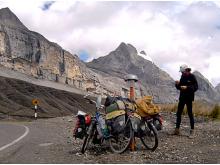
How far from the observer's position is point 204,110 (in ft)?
71.5

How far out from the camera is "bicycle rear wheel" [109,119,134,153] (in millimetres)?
9977

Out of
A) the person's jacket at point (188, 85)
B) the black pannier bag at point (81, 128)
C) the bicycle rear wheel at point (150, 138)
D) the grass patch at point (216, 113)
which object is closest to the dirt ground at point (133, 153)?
the bicycle rear wheel at point (150, 138)

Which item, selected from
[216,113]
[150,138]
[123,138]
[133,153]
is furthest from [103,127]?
[216,113]

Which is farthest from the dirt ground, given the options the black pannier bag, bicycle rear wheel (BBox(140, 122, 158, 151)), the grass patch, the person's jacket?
the grass patch

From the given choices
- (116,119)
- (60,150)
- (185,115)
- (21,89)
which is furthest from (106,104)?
(21,89)

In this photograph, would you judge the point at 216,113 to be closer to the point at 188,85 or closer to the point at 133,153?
the point at 188,85

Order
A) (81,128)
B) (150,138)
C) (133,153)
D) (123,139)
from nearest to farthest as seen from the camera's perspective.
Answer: (133,153) → (123,139) → (150,138) → (81,128)

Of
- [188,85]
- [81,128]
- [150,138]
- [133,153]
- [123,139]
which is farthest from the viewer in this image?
[188,85]

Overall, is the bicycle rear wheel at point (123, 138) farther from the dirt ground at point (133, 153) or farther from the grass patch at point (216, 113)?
the grass patch at point (216, 113)

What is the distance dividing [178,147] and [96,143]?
1.84 meters

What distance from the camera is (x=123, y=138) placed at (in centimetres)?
1012

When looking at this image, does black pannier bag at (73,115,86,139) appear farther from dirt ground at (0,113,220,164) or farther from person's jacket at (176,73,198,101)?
person's jacket at (176,73,198,101)

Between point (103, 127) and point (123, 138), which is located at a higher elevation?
point (103, 127)

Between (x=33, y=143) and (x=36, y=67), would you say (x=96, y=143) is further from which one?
(x=36, y=67)
